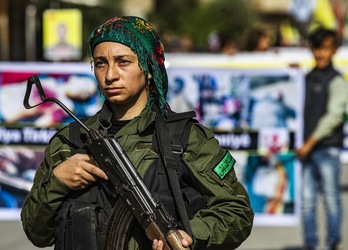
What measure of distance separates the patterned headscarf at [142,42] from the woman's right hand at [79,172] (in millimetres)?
306

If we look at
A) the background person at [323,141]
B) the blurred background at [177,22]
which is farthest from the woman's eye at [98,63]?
the blurred background at [177,22]

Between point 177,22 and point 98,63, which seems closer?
point 98,63

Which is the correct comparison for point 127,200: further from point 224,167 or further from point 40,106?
point 40,106

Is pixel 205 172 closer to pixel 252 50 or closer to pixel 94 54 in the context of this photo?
pixel 94 54

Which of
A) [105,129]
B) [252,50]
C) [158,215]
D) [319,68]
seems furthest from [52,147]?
[252,50]

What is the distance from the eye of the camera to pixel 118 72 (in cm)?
309

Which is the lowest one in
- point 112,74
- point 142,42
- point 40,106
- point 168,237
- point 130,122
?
point 40,106

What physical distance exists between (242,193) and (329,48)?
453cm

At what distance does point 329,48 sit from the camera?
24.8 ft

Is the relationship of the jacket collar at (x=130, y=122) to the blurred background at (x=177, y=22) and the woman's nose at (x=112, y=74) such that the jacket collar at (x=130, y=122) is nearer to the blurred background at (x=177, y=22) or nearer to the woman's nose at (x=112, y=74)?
the woman's nose at (x=112, y=74)

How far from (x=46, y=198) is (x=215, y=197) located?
1.84 feet

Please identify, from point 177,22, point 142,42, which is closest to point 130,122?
point 142,42

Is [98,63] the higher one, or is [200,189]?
[98,63]

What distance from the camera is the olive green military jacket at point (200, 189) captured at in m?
3.09
